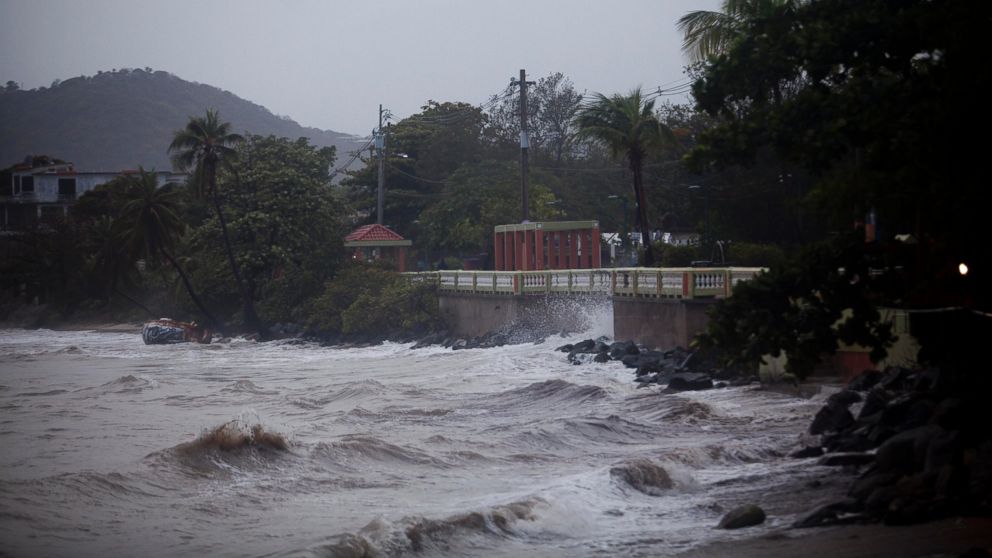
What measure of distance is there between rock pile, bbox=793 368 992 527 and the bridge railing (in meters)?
6.17

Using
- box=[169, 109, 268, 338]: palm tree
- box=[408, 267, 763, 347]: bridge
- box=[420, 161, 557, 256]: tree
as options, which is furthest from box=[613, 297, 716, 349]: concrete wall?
box=[169, 109, 268, 338]: palm tree

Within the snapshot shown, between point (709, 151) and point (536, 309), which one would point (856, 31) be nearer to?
point (709, 151)

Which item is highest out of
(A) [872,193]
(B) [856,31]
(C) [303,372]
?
(B) [856,31]

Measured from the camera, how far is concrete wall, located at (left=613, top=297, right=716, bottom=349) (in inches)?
1243

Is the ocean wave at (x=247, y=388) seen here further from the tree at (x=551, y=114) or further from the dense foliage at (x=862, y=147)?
the tree at (x=551, y=114)

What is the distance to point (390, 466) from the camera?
714 inches

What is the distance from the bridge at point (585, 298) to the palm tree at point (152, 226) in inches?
615

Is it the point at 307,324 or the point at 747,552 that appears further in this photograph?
the point at 307,324

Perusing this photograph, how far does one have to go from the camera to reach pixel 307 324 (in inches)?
2186

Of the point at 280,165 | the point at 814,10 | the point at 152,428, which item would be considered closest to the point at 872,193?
the point at 814,10

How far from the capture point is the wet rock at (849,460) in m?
14.9

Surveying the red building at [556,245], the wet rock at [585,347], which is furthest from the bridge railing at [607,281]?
the red building at [556,245]

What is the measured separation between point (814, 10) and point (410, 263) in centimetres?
5441

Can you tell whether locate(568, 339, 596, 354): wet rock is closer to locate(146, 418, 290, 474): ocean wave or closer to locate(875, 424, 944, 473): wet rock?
locate(146, 418, 290, 474): ocean wave
